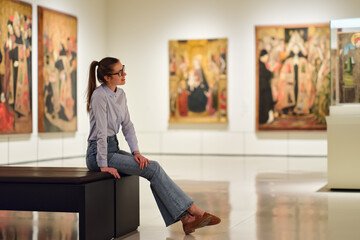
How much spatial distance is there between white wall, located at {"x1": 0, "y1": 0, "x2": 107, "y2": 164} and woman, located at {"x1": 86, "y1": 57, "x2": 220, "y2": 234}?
447 inches

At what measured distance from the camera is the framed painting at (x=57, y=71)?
2022 centimetres

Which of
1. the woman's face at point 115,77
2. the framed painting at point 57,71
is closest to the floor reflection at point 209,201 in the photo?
the woman's face at point 115,77

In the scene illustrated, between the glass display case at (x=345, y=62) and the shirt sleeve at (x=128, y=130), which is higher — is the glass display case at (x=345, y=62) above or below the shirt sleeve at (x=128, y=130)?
above

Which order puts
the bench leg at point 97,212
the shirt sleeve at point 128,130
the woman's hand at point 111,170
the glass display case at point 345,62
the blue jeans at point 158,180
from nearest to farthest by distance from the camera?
1. the bench leg at point 97,212
2. the woman's hand at point 111,170
3. the blue jeans at point 158,180
4. the shirt sleeve at point 128,130
5. the glass display case at point 345,62

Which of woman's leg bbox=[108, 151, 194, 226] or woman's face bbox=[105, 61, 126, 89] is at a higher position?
woman's face bbox=[105, 61, 126, 89]

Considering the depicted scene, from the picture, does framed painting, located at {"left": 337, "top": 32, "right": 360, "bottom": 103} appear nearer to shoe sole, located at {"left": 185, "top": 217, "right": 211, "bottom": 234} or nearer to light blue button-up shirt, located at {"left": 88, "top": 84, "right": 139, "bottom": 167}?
shoe sole, located at {"left": 185, "top": 217, "right": 211, "bottom": 234}

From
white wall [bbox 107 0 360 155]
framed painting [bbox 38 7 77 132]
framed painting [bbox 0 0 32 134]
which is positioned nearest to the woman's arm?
framed painting [bbox 0 0 32 134]

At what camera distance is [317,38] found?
22.5 metres

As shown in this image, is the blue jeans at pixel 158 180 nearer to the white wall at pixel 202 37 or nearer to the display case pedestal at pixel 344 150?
the display case pedestal at pixel 344 150

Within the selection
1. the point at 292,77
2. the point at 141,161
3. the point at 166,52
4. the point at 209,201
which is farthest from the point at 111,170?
the point at 166,52

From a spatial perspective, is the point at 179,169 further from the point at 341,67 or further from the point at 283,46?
the point at 283,46

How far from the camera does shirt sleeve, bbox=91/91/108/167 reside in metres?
6.94

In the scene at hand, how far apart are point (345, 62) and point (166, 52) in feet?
41.3

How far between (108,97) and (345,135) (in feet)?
20.9
